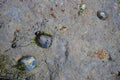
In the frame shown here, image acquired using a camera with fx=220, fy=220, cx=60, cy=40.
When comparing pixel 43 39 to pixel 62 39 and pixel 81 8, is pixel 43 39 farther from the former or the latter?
pixel 81 8

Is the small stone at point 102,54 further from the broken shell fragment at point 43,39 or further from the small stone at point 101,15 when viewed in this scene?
the broken shell fragment at point 43,39

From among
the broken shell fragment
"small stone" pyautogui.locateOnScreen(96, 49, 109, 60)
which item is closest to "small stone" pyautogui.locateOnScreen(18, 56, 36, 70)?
the broken shell fragment

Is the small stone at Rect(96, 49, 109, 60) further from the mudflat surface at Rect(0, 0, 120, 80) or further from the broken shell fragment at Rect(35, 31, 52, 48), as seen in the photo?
the broken shell fragment at Rect(35, 31, 52, 48)

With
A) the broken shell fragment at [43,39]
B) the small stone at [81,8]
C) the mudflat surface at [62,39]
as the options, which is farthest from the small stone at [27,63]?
the small stone at [81,8]

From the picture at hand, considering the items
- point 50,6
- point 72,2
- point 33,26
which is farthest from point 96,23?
point 33,26

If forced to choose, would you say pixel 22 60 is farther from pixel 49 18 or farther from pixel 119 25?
pixel 119 25

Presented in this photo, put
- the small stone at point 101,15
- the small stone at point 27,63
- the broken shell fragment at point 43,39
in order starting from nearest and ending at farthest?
the small stone at point 27,63, the broken shell fragment at point 43,39, the small stone at point 101,15
